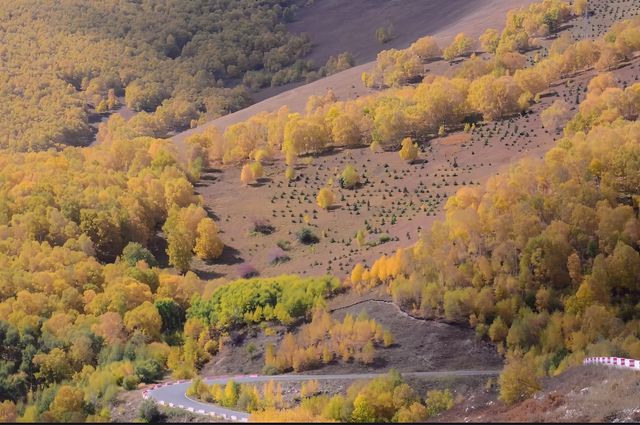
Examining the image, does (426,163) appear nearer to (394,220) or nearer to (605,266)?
(394,220)

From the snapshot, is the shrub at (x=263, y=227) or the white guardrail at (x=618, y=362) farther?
the shrub at (x=263, y=227)

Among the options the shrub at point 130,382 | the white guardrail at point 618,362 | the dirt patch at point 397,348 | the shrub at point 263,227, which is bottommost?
the dirt patch at point 397,348

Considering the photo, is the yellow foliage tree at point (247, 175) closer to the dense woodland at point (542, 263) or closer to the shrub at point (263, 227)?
the shrub at point (263, 227)

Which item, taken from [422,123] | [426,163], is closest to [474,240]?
[426,163]

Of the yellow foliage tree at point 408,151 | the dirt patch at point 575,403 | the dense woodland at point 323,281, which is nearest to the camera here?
the dirt patch at point 575,403

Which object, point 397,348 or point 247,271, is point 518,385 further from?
point 247,271

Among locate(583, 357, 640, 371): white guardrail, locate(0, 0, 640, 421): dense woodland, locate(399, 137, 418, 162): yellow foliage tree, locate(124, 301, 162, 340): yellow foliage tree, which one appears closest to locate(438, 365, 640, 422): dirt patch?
locate(583, 357, 640, 371): white guardrail

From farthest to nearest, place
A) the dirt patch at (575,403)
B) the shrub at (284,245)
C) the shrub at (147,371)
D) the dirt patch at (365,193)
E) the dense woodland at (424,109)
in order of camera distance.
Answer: the dense woodland at (424,109)
the shrub at (284,245)
the dirt patch at (365,193)
the shrub at (147,371)
the dirt patch at (575,403)

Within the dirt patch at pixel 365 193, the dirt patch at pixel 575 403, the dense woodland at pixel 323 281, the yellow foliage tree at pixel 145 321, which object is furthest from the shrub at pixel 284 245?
the dirt patch at pixel 575 403
